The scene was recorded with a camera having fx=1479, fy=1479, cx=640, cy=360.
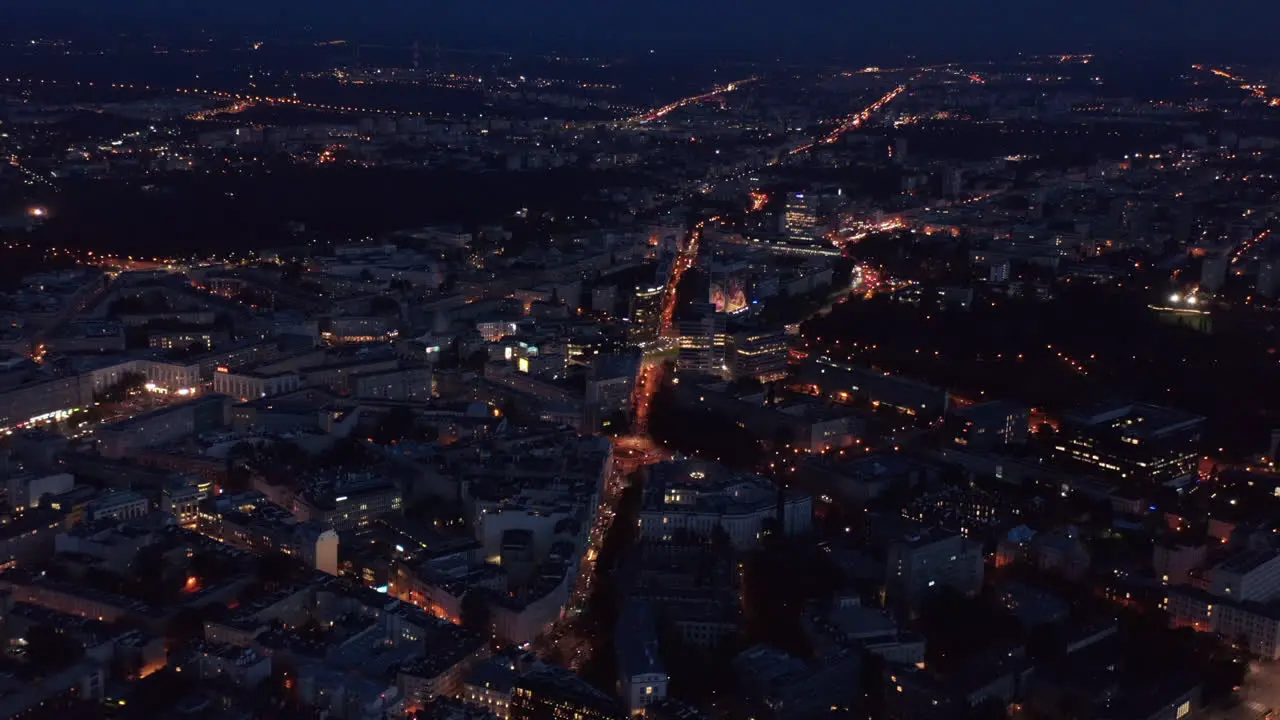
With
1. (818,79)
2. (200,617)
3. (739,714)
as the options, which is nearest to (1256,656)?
(739,714)

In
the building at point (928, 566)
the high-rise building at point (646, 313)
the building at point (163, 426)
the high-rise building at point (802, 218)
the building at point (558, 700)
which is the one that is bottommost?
the high-rise building at point (802, 218)

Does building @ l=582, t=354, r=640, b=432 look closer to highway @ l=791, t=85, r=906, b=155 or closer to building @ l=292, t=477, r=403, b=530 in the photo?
building @ l=292, t=477, r=403, b=530

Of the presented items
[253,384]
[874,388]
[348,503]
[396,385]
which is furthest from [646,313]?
[348,503]

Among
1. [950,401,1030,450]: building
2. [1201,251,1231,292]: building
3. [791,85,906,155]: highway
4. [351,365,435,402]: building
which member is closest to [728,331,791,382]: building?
[950,401,1030,450]: building

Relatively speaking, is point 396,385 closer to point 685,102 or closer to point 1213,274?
point 1213,274

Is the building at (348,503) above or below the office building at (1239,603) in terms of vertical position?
below

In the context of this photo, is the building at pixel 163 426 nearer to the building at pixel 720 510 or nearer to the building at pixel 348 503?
the building at pixel 348 503

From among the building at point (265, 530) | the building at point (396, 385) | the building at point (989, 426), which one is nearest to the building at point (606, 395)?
the building at point (396, 385)
